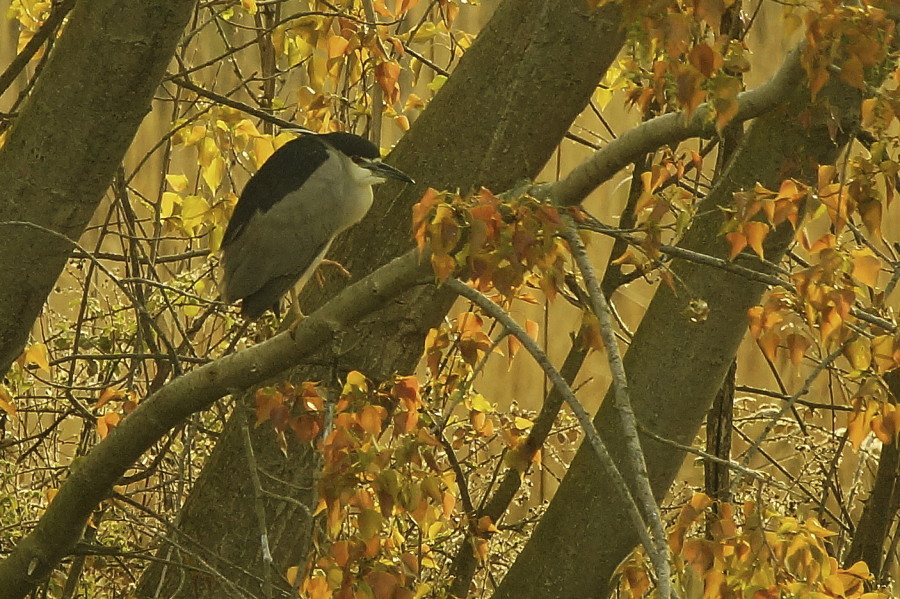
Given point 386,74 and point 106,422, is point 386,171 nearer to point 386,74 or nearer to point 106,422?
point 386,74

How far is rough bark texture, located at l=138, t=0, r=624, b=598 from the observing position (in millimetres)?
1830

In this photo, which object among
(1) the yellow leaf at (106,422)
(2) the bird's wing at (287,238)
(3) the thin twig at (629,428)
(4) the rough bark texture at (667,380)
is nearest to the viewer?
(3) the thin twig at (629,428)

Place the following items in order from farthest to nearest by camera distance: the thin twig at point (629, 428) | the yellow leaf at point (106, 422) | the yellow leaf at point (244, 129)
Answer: the yellow leaf at point (244, 129) < the yellow leaf at point (106, 422) < the thin twig at point (629, 428)

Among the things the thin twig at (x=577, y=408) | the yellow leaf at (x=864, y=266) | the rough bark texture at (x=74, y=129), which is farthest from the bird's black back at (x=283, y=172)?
the yellow leaf at (x=864, y=266)

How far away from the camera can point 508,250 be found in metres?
1.17

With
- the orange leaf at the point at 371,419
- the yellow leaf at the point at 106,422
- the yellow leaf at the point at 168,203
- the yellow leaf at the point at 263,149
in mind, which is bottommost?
the yellow leaf at the point at 106,422

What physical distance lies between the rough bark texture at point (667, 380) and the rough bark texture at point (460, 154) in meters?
0.27

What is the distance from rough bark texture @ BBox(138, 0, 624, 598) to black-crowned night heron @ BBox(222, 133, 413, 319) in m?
0.14

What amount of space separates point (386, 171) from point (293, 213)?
0.23 meters

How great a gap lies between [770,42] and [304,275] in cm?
203

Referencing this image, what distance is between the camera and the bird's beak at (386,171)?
1.93m

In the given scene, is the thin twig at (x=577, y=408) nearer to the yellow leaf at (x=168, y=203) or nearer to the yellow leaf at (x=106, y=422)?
the yellow leaf at (x=106, y=422)

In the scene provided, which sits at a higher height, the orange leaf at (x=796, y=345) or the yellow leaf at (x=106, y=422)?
the orange leaf at (x=796, y=345)

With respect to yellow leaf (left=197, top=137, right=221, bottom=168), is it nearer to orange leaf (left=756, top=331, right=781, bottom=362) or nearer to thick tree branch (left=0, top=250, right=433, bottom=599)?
thick tree branch (left=0, top=250, right=433, bottom=599)
